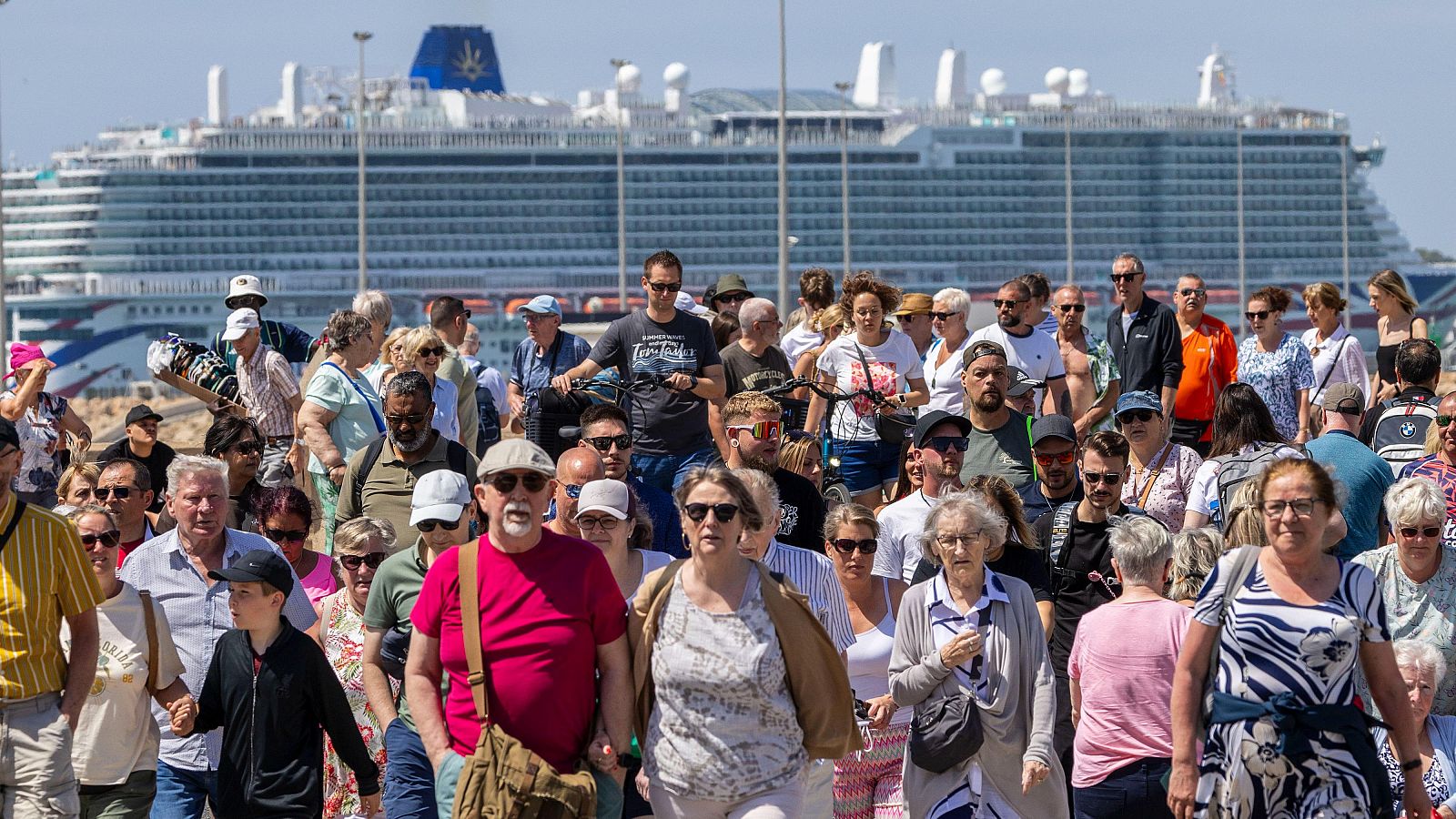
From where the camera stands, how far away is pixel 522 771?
12.7 feet

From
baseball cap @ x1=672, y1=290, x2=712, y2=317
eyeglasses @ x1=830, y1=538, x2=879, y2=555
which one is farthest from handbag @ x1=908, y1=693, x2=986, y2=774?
baseball cap @ x1=672, y1=290, x2=712, y2=317

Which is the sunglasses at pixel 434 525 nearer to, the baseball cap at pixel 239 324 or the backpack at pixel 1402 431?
the baseball cap at pixel 239 324

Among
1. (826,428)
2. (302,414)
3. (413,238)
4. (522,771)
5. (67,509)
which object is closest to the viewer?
(522,771)

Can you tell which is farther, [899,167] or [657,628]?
[899,167]

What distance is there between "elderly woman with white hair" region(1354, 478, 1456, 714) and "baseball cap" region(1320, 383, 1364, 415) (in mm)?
1688

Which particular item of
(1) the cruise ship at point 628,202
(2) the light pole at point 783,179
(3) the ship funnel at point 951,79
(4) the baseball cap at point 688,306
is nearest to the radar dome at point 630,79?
(1) the cruise ship at point 628,202

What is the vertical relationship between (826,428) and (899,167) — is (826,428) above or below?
below

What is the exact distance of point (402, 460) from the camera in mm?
6426

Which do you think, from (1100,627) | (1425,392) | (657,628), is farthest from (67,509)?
(1425,392)

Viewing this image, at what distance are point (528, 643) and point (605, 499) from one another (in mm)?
971

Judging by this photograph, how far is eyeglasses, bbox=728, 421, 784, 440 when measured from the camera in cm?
603

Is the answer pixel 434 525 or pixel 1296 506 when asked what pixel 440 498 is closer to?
pixel 434 525

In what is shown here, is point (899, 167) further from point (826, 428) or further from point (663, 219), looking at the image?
point (826, 428)

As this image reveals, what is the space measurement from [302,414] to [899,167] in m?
51.3
